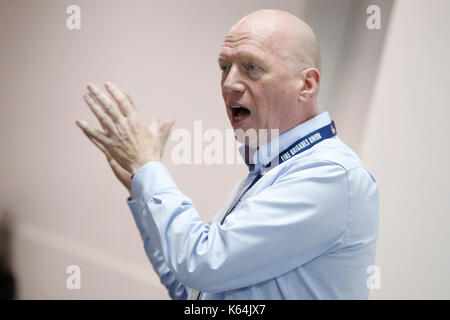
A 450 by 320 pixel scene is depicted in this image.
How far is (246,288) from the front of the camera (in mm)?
1036

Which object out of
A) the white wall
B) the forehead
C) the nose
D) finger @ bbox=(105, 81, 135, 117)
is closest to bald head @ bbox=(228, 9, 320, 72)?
the forehead

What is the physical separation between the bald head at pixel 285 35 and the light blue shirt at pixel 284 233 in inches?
9.6

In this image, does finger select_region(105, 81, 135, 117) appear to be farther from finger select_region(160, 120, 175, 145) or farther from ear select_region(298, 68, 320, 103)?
ear select_region(298, 68, 320, 103)

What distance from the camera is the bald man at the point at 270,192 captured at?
3.12 ft

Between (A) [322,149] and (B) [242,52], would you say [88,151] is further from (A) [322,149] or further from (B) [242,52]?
(A) [322,149]

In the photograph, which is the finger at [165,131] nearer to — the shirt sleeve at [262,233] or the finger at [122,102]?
the finger at [122,102]

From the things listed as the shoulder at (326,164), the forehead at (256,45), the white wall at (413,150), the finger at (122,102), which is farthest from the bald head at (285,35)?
the white wall at (413,150)

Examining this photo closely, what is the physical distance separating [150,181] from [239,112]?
12.5 inches

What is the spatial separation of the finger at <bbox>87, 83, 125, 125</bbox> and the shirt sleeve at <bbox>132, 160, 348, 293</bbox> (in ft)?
0.72

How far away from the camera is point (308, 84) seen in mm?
1182

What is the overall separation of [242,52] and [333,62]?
0.81 metres

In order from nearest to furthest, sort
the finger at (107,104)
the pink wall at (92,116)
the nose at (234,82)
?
the finger at (107,104) < the nose at (234,82) < the pink wall at (92,116)

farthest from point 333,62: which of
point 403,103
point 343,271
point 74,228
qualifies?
point 74,228

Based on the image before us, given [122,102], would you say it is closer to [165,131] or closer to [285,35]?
[165,131]
